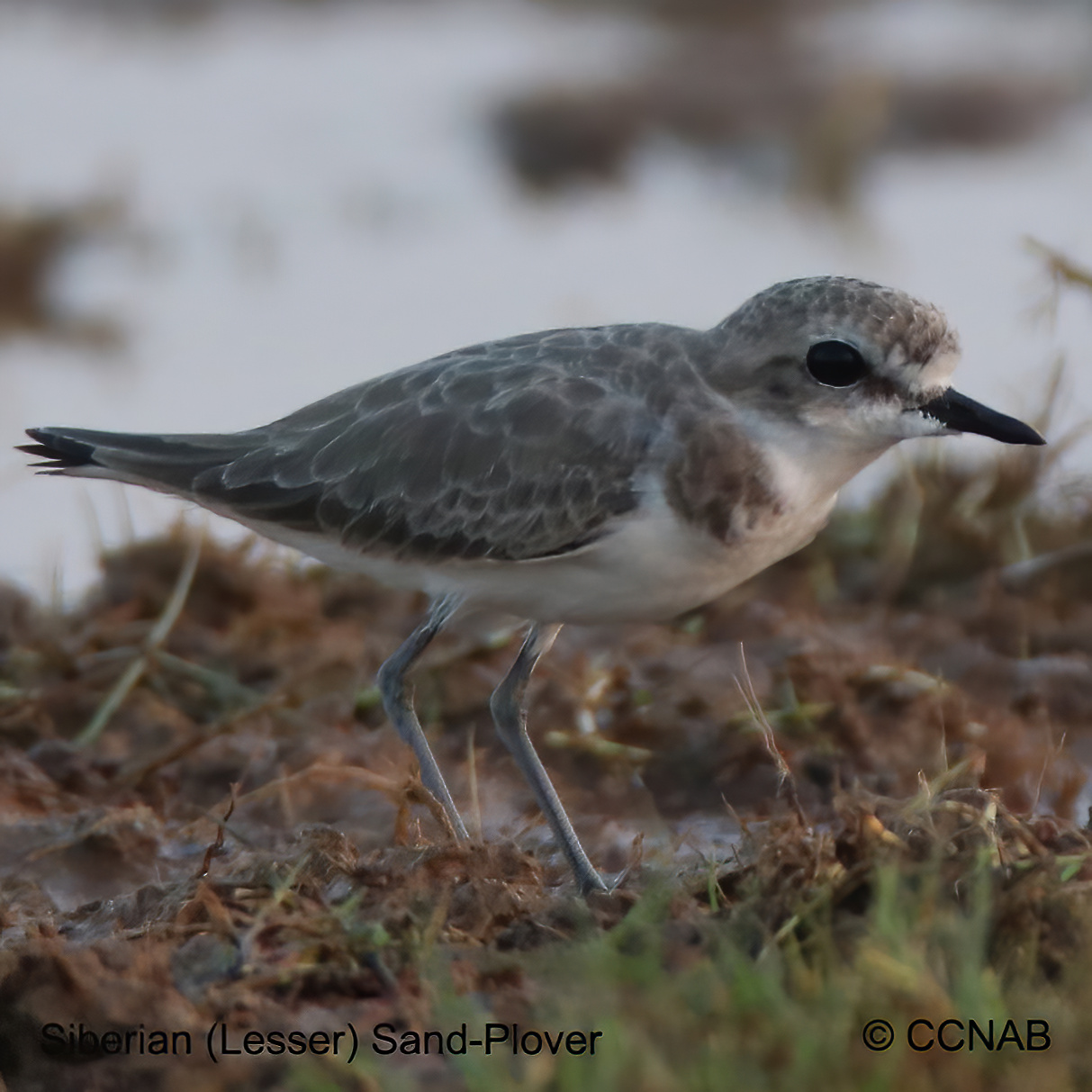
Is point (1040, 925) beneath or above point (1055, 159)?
beneath

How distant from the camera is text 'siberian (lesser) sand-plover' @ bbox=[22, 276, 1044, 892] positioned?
4.43m

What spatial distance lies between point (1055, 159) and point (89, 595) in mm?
10550

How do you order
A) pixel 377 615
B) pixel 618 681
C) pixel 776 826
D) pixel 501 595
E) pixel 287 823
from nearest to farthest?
pixel 776 826 → pixel 501 595 → pixel 287 823 → pixel 618 681 → pixel 377 615

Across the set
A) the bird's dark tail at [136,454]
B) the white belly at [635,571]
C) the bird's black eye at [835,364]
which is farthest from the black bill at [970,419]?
the bird's dark tail at [136,454]

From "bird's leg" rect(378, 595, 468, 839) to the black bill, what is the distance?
1439 millimetres

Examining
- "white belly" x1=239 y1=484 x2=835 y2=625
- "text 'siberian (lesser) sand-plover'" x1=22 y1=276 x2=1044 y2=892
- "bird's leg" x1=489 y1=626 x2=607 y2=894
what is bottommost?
"bird's leg" x1=489 y1=626 x2=607 y2=894

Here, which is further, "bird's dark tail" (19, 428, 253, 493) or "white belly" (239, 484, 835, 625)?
"bird's dark tail" (19, 428, 253, 493)

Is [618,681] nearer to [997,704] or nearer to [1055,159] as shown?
[997,704]

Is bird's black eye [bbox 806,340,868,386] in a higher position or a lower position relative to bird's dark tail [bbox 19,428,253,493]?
higher

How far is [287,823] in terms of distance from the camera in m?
5.31

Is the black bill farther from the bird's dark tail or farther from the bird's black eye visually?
the bird's dark tail

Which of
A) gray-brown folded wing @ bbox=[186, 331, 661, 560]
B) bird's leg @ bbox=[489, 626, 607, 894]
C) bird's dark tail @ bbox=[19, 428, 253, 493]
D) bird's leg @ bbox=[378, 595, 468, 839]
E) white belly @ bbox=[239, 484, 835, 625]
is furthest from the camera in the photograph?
bird's dark tail @ bbox=[19, 428, 253, 493]

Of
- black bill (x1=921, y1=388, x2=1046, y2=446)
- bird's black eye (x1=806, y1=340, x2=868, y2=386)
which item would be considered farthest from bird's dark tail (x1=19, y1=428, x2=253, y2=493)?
black bill (x1=921, y1=388, x2=1046, y2=446)

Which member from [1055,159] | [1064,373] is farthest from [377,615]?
[1055,159]
